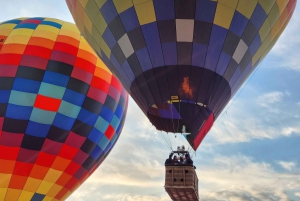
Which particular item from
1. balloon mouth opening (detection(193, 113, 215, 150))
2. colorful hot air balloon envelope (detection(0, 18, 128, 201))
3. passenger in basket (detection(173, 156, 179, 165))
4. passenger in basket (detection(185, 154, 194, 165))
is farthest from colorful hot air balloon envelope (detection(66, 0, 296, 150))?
colorful hot air balloon envelope (detection(0, 18, 128, 201))

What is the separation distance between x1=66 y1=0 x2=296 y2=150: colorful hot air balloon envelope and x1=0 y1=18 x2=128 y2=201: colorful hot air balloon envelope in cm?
315

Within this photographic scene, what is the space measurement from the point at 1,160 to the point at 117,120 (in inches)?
156

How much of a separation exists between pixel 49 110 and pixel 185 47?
5.18 metres

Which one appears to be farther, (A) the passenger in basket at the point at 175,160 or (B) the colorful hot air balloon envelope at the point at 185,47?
(A) the passenger in basket at the point at 175,160

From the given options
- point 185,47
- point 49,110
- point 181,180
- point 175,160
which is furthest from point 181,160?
point 49,110

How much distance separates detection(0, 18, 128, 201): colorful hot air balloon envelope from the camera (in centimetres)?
989

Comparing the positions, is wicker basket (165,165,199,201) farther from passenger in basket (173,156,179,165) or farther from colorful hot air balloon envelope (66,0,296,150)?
colorful hot air balloon envelope (66,0,296,150)

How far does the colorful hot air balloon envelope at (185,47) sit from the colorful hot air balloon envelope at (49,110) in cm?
315

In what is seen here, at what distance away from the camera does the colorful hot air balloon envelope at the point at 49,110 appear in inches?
389

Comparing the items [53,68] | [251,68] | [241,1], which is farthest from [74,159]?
[241,1]

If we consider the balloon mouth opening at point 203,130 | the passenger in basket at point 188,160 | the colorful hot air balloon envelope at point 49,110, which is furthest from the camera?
the colorful hot air balloon envelope at point 49,110

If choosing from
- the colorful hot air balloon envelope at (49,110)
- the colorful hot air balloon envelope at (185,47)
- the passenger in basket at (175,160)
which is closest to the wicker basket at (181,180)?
the passenger in basket at (175,160)

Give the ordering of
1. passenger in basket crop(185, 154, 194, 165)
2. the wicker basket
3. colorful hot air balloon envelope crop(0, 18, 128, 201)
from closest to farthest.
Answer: the wicker basket < passenger in basket crop(185, 154, 194, 165) < colorful hot air balloon envelope crop(0, 18, 128, 201)

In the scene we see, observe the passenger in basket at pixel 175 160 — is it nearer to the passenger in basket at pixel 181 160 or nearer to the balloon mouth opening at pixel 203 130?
the passenger in basket at pixel 181 160
